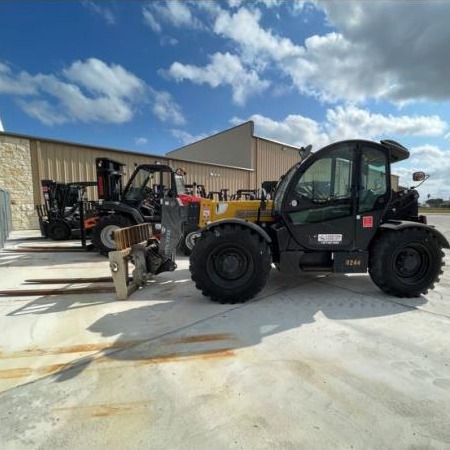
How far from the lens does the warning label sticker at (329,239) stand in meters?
4.66

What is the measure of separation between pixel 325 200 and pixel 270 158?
22.7 meters

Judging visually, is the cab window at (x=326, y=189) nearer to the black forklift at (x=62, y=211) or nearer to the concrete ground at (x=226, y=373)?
the concrete ground at (x=226, y=373)

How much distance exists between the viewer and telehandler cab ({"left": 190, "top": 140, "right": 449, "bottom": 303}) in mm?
4445

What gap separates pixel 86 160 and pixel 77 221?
17.2ft

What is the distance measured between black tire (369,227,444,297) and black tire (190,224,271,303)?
158 cm

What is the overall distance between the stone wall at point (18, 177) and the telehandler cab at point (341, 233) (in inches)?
545

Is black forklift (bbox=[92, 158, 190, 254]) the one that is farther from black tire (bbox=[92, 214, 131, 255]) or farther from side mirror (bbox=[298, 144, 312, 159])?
side mirror (bbox=[298, 144, 312, 159])

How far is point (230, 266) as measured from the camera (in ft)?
14.6

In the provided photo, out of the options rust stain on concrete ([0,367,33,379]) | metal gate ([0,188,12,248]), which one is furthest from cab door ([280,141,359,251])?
metal gate ([0,188,12,248])

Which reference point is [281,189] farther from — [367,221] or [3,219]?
[3,219]

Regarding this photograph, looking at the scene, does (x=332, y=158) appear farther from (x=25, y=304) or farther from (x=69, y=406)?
(x=25, y=304)

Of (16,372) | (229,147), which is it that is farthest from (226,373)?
(229,147)

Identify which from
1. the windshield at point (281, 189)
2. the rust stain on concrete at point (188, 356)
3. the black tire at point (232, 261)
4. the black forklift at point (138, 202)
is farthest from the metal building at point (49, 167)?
the rust stain on concrete at point (188, 356)

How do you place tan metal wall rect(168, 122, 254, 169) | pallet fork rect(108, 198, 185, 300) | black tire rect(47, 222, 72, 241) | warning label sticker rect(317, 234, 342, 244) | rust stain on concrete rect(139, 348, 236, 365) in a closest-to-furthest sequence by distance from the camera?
rust stain on concrete rect(139, 348, 236, 365), warning label sticker rect(317, 234, 342, 244), pallet fork rect(108, 198, 185, 300), black tire rect(47, 222, 72, 241), tan metal wall rect(168, 122, 254, 169)
